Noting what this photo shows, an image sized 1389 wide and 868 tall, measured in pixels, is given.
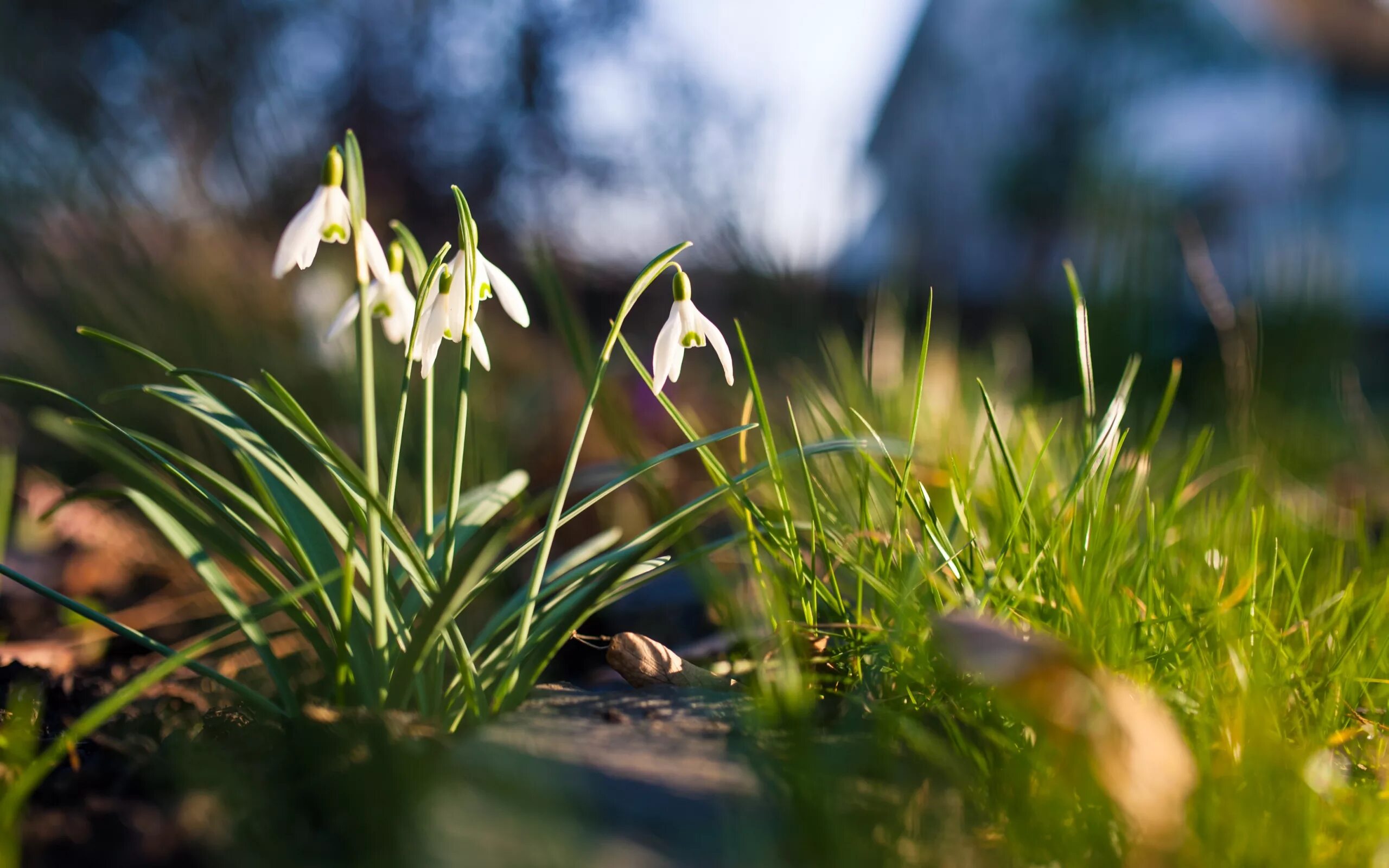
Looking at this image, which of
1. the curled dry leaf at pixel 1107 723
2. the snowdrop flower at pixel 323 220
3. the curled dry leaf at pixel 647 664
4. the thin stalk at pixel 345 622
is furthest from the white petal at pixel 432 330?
the curled dry leaf at pixel 1107 723

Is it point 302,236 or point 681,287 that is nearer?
point 302,236

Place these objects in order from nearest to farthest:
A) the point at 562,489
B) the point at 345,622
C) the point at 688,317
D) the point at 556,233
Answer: the point at 345,622
the point at 562,489
the point at 688,317
the point at 556,233

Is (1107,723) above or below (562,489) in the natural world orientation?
below

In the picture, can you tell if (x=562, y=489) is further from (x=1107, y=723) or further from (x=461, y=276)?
(x=1107, y=723)

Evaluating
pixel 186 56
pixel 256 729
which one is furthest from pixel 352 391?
pixel 186 56

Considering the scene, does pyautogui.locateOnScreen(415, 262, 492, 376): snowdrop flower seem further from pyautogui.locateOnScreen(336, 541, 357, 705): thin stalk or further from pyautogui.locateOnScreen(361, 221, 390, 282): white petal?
pyautogui.locateOnScreen(336, 541, 357, 705): thin stalk

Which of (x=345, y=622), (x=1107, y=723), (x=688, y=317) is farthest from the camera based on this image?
(x=688, y=317)

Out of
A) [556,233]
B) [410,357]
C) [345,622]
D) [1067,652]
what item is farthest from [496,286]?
[556,233]
